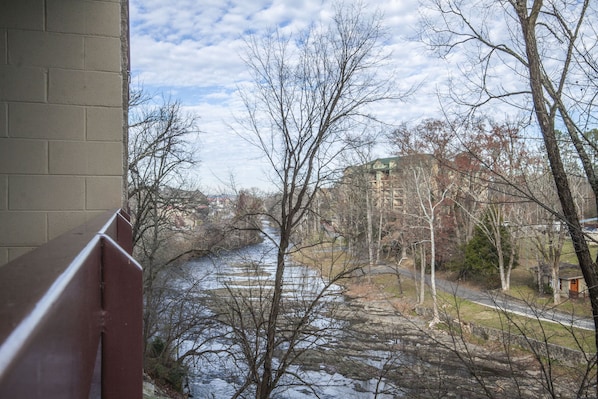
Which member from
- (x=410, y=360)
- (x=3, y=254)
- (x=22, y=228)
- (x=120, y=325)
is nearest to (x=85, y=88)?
(x=22, y=228)

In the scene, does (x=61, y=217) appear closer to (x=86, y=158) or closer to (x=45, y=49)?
(x=86, y=158)

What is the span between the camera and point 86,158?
8.07ft

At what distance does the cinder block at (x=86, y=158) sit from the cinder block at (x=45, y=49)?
401mm

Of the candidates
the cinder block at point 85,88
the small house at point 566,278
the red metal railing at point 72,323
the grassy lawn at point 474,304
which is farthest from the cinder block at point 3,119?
the small house at point 566,278

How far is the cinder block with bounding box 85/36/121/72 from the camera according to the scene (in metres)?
2.51

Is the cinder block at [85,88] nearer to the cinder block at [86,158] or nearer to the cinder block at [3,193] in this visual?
the cinder block at [86,158]

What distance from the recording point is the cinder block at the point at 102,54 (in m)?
2.51

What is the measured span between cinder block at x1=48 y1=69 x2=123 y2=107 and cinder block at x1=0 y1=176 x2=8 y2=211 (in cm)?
44

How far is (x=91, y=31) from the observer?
8.29 feet

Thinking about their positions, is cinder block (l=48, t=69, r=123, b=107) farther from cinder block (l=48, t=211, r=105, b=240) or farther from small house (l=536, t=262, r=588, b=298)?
small house (l=536, t=262, r=588, b=298)

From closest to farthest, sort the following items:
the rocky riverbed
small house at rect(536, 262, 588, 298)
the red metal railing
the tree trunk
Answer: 1. the red metal railing
2. the tree trunk
3. the rocky riverbed
4. small house at rect(536, 262, 588, 298)

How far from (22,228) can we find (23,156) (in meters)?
0.35

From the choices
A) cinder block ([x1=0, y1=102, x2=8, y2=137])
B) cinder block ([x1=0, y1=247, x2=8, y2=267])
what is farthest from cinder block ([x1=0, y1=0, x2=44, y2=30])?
cinder block ([x1=0, y1=247, x2=8, y2=267])

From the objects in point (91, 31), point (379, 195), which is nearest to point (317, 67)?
point (91, 31)
